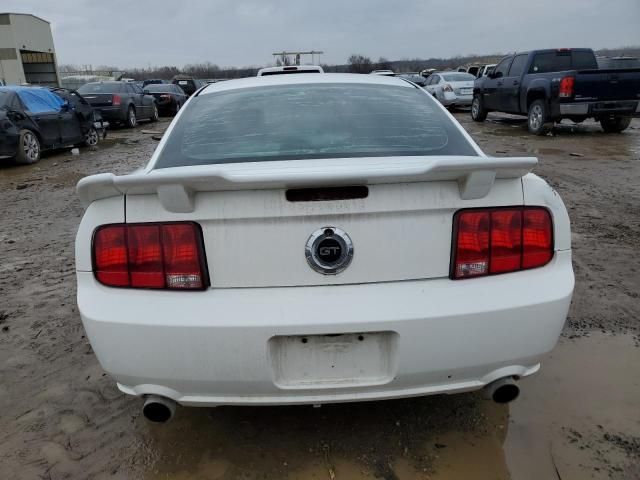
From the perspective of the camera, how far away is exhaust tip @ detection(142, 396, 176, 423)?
6.42ft

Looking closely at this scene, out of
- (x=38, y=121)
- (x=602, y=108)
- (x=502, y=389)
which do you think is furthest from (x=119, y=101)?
(x=502, y=389)

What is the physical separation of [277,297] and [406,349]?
495 mm

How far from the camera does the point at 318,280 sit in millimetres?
1844

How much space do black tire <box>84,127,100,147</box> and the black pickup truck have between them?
10882 millimetres

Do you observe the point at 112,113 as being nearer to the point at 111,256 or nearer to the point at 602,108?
the point at 602,108

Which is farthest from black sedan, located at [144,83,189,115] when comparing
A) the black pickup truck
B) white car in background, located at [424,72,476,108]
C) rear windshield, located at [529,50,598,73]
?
rear windshield, located at [529,50,598,73]

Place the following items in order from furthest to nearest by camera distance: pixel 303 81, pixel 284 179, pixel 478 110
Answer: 1. pixel 478 110
2. pixel 303 81
3. pixel 284 179

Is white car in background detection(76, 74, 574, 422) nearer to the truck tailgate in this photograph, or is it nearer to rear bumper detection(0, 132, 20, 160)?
rear bumper detection(0, 132, 20, 160)

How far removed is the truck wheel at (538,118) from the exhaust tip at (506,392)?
11489 mm

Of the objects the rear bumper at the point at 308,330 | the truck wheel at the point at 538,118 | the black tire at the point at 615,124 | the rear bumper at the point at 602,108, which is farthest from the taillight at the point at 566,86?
the rear bumper at the point at 308,330

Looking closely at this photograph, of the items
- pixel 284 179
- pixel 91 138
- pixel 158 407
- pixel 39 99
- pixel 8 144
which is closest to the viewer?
pixel 284 179

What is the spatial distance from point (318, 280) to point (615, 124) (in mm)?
13774

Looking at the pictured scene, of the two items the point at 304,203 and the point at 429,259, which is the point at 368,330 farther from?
the point at 304,203

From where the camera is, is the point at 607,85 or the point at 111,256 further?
the point at 607,85
